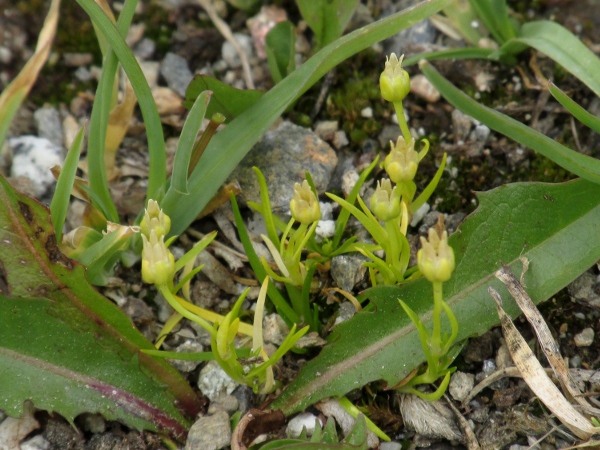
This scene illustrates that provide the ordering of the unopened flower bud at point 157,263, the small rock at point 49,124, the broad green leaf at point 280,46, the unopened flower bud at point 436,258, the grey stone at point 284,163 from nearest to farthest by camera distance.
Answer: the unopened flower bud at point 436,258 → the unopened flower bud at point 157,263 → the grey stone at point 284,163 → the broad green leaf at point 280,46 → the small rock at point 49,124

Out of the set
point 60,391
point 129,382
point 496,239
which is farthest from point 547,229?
point 60,391

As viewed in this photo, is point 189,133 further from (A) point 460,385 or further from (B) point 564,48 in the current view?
(B) point 564,48

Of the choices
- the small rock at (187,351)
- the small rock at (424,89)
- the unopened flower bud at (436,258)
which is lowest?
the small rock at (187,351)

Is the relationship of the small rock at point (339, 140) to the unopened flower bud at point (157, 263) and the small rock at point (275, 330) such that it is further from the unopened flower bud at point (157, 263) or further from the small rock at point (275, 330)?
the unopened flower bud at point (157, 263)

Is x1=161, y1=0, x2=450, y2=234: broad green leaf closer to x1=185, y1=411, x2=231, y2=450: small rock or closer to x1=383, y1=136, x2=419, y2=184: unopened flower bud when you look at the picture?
x1=383, y1=136, x2=419, y2=184: unopened flower bud

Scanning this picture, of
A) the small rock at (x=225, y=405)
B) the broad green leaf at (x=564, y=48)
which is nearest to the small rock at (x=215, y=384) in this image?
the small rock at (x=225, y=405)

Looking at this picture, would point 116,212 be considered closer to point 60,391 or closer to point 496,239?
point 60,391

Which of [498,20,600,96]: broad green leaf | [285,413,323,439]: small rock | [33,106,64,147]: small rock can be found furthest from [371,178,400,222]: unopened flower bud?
[33,106,64,147]: small rock
